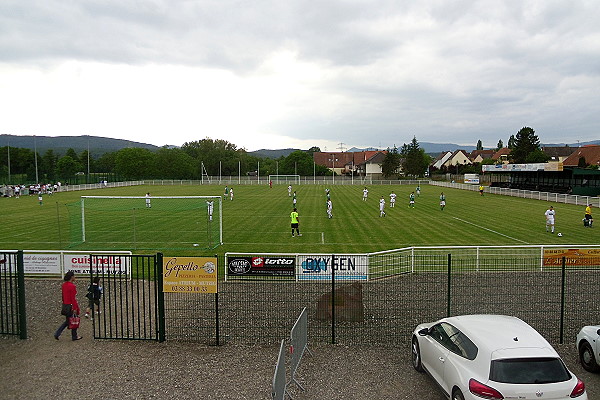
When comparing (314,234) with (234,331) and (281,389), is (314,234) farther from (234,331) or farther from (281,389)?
(281,389)

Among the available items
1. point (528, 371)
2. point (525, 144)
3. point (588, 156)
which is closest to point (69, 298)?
point (528, 371)

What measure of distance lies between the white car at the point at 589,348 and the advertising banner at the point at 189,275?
7184 millimetres

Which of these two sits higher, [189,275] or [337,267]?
[189,275]

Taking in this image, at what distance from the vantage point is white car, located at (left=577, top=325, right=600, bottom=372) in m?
8.12

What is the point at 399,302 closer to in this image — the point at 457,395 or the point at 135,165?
the point at 457,395

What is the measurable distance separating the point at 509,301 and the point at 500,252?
5.05m

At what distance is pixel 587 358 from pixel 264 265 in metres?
7.60

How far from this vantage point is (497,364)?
6297 mm

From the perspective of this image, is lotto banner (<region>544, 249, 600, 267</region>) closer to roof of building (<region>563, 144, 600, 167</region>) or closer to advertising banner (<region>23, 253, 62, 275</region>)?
advertising banner (<region>23, 253, 62, 275</region>)

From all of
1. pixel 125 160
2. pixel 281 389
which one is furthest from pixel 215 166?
pixel 281 389

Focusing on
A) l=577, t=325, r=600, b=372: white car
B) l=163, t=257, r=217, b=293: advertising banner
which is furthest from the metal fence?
l=163, t=257, r=217, b=293: advertising banner

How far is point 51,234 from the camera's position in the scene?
2595 centimetres

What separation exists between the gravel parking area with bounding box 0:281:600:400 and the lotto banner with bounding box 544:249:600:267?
5.81m

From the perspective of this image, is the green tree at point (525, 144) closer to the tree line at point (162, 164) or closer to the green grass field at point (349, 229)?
the tree line at point (162, 164)
